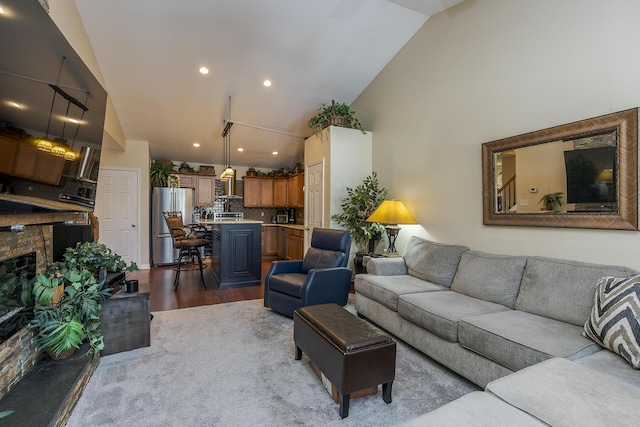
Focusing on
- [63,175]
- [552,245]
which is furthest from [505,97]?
[63,175]

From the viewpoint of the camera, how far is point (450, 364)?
2.12 meters

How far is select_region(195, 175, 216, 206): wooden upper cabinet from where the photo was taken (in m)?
6.97

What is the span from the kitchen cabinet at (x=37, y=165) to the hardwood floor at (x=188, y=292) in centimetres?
213

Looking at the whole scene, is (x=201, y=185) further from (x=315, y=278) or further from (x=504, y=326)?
(x=504, y=326)

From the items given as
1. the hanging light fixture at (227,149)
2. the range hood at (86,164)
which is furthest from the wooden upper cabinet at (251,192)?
the range hood at (86,164)

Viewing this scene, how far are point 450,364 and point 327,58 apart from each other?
12.7 feet

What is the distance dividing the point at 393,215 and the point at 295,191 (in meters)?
3.79

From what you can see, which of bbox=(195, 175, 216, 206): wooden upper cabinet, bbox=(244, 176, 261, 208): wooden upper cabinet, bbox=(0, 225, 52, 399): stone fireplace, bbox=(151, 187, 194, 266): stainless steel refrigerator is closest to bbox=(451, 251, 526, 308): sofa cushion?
bbox=(0, 225, 52, 399): stone fireplace

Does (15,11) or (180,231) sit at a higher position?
(15,11)

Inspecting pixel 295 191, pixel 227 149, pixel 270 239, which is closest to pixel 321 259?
pixel 295 191

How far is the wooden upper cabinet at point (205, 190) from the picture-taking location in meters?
6.97

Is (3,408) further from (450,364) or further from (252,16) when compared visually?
(252,16)

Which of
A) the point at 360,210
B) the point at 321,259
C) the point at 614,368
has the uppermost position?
the point at 360,210

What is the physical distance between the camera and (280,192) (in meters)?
7.68
